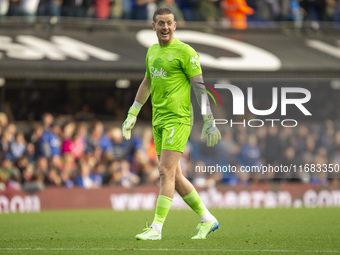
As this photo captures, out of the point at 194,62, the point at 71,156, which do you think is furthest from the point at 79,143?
the point at 194,62

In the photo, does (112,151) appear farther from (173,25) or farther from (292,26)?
(173,25)

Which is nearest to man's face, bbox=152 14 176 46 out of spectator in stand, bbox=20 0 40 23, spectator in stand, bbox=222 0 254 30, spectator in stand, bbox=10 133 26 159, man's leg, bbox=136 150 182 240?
man's leg, bbox=136 150 182 240

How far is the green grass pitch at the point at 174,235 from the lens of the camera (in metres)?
7.82

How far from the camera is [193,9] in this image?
21.3 m

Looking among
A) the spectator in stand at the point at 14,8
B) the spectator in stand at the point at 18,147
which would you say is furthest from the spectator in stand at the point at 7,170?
the spectator in stand at the point at 14,8

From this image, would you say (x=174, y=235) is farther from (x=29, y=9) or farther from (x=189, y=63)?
(x=29, y=9)

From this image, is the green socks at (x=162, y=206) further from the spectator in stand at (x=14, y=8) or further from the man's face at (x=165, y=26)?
the spectator in stand at (x=14, y=8)

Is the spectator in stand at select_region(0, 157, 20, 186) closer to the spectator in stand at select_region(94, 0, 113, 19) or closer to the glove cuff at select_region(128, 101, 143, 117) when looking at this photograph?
the spectator in stand at select_region(94, 0, 113, 19)

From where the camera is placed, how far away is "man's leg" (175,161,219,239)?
9008 mm

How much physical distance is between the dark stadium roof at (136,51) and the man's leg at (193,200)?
1035 cm

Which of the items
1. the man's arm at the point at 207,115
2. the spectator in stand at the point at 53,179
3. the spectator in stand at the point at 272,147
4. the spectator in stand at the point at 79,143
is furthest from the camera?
the spectator in stand at the point at 272,147

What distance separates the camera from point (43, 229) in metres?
11.1

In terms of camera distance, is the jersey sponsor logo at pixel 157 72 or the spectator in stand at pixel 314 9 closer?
the jersey sponsor logo at pixel 157 72

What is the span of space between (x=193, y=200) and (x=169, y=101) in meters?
1.19
